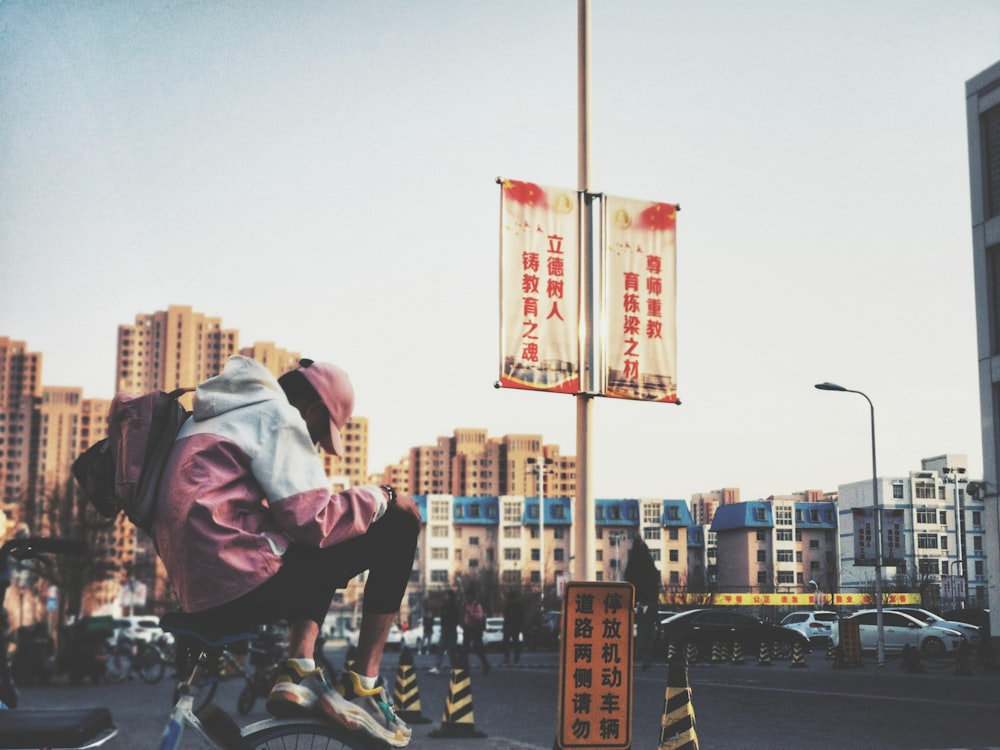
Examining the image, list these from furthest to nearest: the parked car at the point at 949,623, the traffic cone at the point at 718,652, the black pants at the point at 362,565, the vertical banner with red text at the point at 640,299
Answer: the parked car at the point at 949,623, the traffic cone at the point at 718,652, the vertical banner with red text at the point at 640,299, the black pants at the point at 362,565

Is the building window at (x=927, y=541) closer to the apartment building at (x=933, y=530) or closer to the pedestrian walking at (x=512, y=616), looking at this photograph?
the apartment building at (x=933, y=530)

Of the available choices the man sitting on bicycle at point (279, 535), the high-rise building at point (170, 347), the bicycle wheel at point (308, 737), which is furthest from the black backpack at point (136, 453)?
the high-rise building at point (170, 347)

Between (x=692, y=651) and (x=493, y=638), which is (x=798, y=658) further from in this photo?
(x=493, y=638)

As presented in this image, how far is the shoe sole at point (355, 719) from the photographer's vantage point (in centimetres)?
293

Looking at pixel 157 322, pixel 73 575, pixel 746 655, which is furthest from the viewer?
pixel 157 322

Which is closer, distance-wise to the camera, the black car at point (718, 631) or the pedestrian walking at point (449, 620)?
the pedestrian walking at point (449, 620)

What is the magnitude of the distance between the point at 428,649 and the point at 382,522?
1877 inches

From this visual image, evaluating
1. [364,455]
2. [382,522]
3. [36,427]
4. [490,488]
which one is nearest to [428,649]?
[382,522]

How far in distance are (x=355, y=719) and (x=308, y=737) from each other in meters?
0.14

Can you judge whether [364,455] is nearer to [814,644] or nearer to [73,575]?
[73,575]

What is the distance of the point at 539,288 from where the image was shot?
7.86m

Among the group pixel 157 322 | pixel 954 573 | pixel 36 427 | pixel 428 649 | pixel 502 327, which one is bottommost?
pixel 428 649

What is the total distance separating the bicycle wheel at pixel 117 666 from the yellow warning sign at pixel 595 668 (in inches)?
732

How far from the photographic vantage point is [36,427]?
118 m
